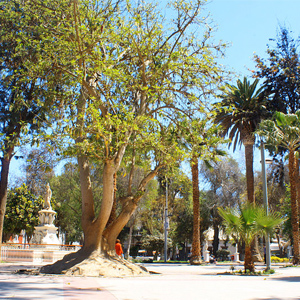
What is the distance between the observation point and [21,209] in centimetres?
3538

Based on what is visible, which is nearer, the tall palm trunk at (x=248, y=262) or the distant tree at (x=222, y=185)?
the tall palm trunk at (x=248, y=262)

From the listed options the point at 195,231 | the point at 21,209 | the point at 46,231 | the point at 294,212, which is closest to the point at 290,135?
the point at 294,212

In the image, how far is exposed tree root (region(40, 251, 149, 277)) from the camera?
11547 mm

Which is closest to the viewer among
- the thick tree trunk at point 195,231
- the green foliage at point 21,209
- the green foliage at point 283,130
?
the green foliage at point 283,130

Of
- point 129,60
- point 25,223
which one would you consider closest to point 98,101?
point 129,60

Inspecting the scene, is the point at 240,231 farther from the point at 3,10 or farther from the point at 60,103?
the point at 3,10

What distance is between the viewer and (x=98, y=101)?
12.8 m

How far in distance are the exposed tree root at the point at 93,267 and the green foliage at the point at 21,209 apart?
78.0ft

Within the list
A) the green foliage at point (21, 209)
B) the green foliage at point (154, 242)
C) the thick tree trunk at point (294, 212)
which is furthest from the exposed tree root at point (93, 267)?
the green foliage at point (154, 242)

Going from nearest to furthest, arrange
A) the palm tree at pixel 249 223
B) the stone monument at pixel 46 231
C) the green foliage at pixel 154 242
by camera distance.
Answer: the palm tree at pixel 249 223, the stone monument at pixel 46 231, the green foliage at pixel 154 242

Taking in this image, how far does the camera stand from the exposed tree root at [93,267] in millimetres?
11547

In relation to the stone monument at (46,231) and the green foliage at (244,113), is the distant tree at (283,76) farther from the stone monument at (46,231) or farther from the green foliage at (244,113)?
the stone monument at (46,231)

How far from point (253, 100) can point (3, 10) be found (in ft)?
60.8

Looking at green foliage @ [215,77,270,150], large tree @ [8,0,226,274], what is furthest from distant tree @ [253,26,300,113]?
large tree @ [8,0,226,274]
